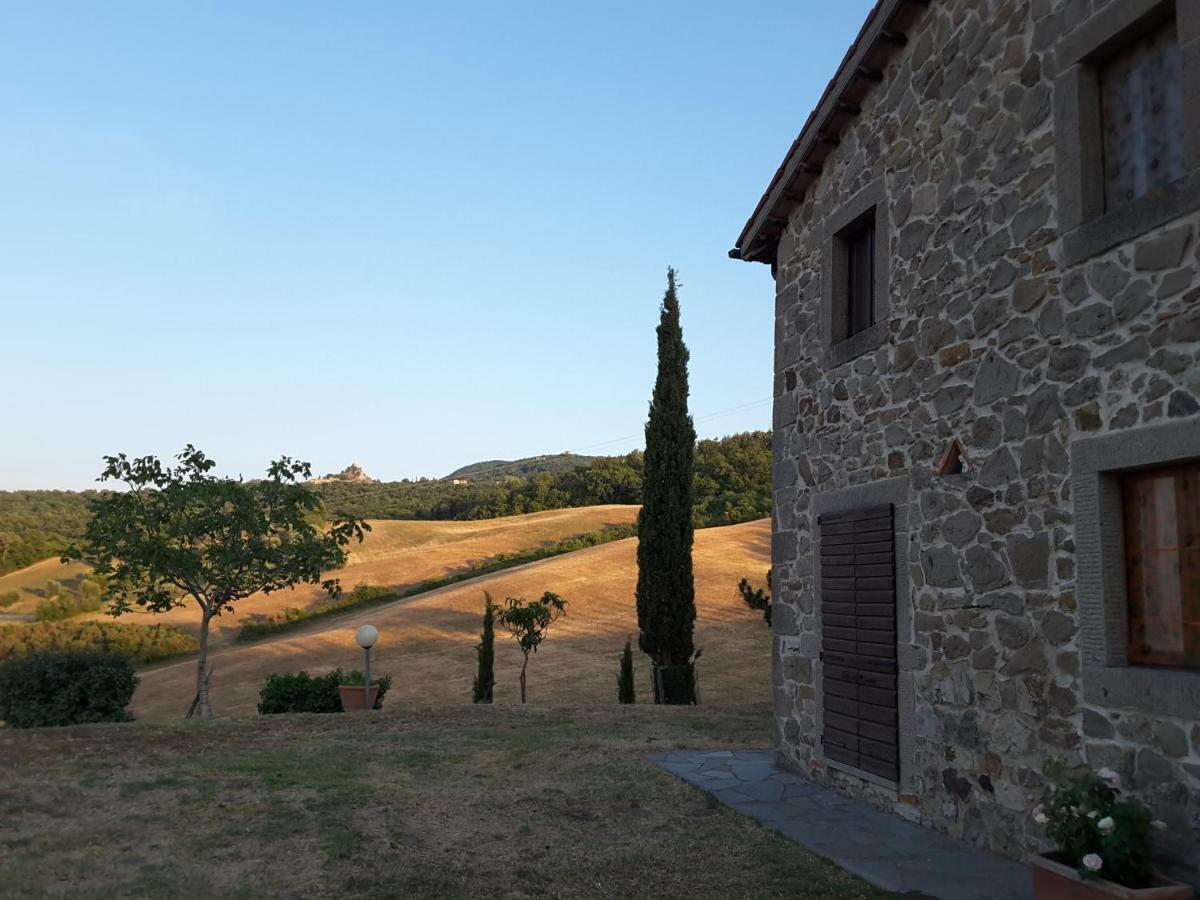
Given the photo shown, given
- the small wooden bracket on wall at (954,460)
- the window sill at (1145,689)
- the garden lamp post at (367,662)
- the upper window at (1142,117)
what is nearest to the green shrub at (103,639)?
the garden lamp post at (367,662)

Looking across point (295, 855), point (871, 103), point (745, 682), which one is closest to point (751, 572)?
point (745, 682)

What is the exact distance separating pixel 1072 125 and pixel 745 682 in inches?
638

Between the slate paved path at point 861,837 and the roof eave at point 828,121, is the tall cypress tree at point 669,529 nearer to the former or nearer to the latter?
the slate paved path at point 861,837

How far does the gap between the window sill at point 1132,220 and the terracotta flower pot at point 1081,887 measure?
3.29 metres

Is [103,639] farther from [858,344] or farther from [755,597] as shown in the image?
[858,344]

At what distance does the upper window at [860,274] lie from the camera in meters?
8.22

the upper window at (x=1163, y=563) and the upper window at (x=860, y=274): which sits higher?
the upper window at (x=860, y=274)

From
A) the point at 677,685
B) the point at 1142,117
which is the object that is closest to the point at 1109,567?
the point at 1142,117

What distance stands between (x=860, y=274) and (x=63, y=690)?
1091 cm

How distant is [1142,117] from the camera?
5328mm

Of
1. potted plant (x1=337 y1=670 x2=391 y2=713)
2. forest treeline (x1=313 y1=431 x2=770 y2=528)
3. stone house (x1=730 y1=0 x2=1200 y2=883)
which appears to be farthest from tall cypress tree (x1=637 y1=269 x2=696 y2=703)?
forest treeline (x1=313 y1=431 x2=770 y2=528)

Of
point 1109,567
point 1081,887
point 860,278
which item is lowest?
point 1081,887

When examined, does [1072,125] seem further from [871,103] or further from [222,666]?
[222,666]

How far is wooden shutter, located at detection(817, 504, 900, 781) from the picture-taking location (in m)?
7.30
